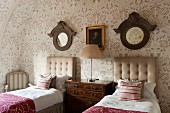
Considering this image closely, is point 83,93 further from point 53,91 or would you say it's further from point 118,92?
point 118,92

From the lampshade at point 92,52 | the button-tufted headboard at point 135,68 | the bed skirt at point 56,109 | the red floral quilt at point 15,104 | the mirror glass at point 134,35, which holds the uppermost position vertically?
the mirror glass at point 134,35

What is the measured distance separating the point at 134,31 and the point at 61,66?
6.40 ft

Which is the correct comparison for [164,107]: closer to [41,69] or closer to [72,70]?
[72,70]

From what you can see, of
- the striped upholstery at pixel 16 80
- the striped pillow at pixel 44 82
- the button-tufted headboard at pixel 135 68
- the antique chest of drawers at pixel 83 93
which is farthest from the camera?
the striped upholstery at pixel 16 80

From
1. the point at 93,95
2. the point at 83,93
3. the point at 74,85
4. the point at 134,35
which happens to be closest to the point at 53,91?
the point at 74,85

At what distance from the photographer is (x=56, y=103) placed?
382 centimetres

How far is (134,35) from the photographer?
3783mm

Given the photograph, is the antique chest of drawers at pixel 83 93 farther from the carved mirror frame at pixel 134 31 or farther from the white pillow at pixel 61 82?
the carved mirror frame at pixel 134 31

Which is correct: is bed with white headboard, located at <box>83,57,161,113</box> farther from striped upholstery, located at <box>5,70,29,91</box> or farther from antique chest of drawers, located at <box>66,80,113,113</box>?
striped upholstery, located at <box>5,70,29,91</box>

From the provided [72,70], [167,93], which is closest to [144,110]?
[167,93]

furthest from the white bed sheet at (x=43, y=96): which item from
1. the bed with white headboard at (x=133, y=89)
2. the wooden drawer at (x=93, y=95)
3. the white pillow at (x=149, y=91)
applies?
the white pillow at (x=149, y=91)

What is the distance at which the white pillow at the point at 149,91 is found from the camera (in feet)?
10.8

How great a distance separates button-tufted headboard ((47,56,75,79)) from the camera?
4.42 m

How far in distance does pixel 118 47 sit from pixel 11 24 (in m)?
2.85
